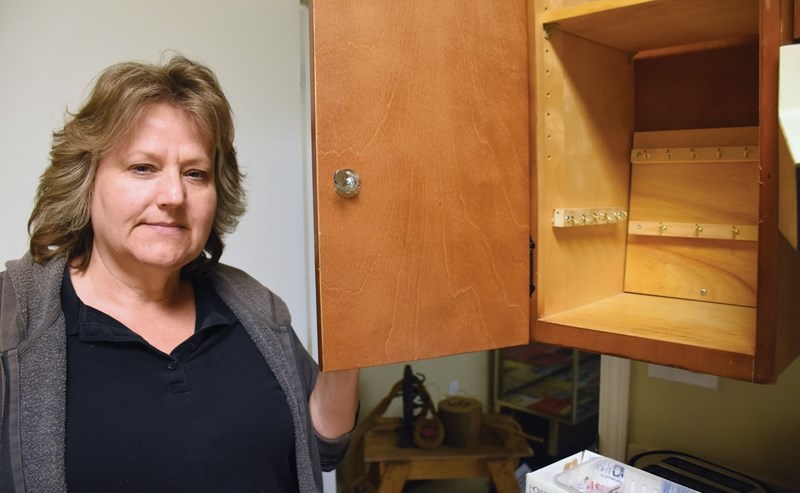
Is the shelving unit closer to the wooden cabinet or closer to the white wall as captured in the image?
the white wall

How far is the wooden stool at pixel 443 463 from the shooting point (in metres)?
2.04

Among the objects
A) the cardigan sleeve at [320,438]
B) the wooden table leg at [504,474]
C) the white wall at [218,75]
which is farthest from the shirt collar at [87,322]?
the wooden table leg at [504,474]

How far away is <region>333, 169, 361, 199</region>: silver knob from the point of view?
63 cm

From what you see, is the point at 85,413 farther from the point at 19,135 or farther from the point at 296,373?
the point at 19,135

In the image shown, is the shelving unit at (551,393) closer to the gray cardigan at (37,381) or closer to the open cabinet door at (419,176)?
the gray cardigan at (37,381)

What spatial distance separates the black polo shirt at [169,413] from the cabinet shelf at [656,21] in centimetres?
76

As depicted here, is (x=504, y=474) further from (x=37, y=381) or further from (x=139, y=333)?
(x=37, y=381)

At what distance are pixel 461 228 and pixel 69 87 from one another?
118cm

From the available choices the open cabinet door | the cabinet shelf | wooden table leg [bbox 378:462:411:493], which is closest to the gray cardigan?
the open cabinet door

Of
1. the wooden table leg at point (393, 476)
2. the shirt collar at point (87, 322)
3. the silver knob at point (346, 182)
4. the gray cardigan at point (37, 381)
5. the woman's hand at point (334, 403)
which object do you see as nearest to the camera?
the silver knob at point (346, 182)

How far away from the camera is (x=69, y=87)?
1401mm

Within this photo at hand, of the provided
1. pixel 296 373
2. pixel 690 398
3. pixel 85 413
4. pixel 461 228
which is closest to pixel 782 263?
pixel 461 228

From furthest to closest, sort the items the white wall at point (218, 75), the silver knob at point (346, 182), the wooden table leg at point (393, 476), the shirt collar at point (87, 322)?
the wooden table leg at point (393, 476) → the white wall at point (218, 75) → the shirt collar at point (87, 322) → the silver knob at point (346, 182)

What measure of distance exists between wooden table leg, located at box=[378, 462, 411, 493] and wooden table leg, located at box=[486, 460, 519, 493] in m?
0.31
